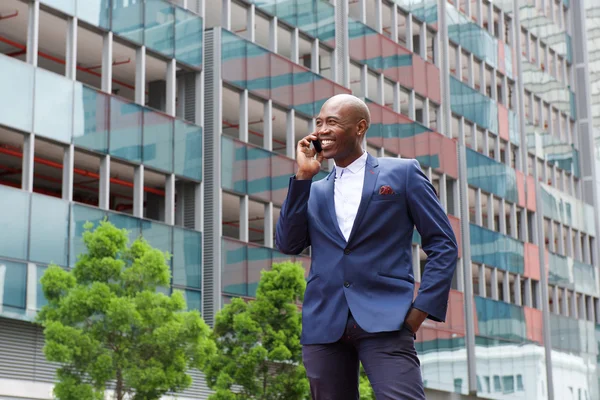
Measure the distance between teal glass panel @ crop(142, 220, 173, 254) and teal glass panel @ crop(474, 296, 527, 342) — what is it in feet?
73.1

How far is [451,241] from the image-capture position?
5.82 m

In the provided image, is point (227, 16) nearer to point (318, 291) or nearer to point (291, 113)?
point (291, 113)

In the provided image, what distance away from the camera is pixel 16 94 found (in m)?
27.2

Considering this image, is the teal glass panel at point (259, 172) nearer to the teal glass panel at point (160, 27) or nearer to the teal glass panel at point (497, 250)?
the teal glass panel at point (160, 27)

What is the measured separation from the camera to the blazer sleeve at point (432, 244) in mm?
5641

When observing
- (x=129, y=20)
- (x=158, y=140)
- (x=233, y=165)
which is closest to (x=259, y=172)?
(x=233, y=165)

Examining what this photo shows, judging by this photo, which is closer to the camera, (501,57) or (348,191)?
(348,191)

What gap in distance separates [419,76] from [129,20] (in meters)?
20.3

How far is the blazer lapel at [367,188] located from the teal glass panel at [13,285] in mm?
20919

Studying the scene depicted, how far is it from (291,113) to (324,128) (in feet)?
108

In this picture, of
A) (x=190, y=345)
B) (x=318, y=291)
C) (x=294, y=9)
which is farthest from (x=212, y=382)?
(x=318, y=291)

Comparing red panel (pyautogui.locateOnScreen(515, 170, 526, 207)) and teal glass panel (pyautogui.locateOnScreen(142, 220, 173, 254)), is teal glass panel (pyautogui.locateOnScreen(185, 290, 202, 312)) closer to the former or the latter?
teal glass panel (pyautogui.locateOnScreen(142, 220, 173, 254))

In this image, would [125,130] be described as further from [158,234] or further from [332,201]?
[332,201]

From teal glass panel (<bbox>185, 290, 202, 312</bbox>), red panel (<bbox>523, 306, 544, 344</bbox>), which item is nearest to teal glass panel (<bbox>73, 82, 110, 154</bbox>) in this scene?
teal glass panel (<bbox>185, 290, 202, 312</bbox>)
